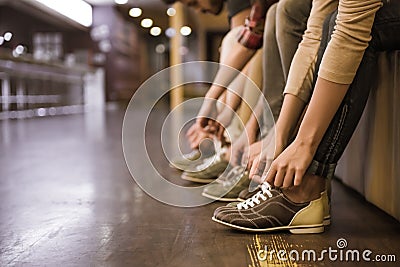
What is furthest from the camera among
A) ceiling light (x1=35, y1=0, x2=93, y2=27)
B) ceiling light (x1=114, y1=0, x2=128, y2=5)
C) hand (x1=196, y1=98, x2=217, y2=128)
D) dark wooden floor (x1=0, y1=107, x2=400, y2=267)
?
ceiling light (x1=114, y1=0, x2=128, y2=5)

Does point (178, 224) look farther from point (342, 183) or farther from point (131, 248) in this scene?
point (342, 183)

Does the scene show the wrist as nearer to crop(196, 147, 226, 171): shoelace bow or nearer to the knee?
the knee

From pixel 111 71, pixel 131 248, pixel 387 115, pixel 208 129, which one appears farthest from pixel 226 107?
pixel 111 71

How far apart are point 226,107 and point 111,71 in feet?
39.8

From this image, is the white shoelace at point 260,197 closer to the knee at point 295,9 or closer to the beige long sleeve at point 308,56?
the beige long sleeve at point 308,56

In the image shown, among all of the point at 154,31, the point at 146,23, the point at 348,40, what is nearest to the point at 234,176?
the point at 348,40

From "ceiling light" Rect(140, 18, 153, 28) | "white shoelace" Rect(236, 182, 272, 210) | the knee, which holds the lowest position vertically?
"white shoelace" Rect(236, 182, 272, 210)

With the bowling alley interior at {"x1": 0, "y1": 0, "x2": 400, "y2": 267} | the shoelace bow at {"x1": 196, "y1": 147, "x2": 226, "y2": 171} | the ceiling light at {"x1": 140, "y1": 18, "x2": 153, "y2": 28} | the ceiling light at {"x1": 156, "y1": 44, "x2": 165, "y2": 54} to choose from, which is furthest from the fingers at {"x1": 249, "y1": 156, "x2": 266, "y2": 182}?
the ceiling light at {"x1": 156, "y1": 44, "x2": 165, "y2": 54}

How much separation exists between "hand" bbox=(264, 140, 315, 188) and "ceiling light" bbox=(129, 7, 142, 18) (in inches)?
508

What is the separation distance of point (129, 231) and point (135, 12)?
13.7 m

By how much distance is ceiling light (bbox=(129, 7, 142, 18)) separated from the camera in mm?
13562

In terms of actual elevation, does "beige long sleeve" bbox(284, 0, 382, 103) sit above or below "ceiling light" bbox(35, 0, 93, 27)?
below

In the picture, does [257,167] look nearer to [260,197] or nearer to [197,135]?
[260,197]

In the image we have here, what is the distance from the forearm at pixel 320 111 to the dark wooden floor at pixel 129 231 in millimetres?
175
